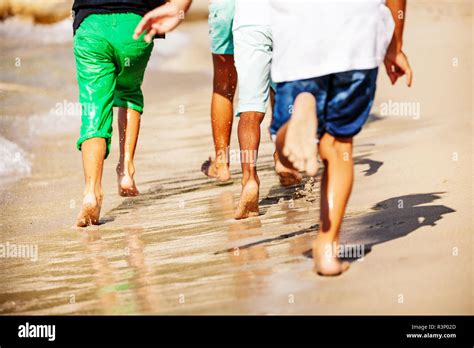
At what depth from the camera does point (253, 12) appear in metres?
6.04

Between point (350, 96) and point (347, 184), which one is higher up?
point (350, 96)

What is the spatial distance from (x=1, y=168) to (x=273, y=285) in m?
3.78

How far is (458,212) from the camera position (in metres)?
5.68

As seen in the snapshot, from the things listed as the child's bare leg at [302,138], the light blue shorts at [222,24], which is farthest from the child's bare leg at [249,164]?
the child's bare leg at [302,138]

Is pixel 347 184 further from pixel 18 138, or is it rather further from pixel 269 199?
pixel 18 138

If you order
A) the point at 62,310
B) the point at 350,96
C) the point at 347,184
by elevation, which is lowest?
the point at 62,310

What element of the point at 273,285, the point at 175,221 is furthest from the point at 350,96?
the point at 175,221

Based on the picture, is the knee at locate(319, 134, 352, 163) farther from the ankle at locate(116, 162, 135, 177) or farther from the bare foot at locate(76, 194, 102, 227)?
the ankle at locate(116, 162, 135, 177)

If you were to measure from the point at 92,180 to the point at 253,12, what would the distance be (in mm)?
1165

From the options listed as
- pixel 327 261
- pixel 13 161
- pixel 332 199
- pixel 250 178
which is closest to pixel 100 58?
pixel 250 178

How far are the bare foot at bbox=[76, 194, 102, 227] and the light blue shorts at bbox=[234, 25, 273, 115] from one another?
0.86 meters

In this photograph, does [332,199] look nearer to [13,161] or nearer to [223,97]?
[223,97]

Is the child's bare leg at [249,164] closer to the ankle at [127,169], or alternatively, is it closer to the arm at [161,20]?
the ankle at [127,169]

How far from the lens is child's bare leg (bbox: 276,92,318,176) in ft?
15.1
